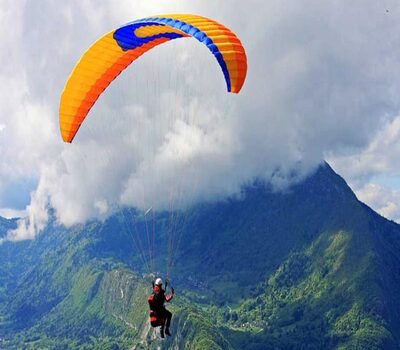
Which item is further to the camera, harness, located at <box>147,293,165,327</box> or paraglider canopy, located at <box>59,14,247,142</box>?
paraglider canopy, located at <box>59,14,247,142</box>

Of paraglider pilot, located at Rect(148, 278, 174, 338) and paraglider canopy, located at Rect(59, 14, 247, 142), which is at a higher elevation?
paraglider canopy, located at Rect(59, 14, 247, 142)

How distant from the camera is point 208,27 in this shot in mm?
39312

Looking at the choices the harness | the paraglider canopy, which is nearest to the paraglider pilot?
the harness

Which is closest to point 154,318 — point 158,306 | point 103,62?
point 158,306

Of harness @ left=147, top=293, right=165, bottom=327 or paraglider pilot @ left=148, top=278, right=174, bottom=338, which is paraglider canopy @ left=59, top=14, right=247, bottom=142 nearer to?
paraglider pilot @ left=148, top=278, right=174, bottom=338

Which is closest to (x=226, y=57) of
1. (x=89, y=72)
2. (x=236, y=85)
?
(x=236, y=85)

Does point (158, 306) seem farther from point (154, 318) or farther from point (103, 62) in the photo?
point (103, 62)

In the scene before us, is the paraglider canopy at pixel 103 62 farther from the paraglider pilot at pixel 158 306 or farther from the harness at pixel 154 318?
the harness at pixel 154 318

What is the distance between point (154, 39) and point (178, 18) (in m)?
5.01

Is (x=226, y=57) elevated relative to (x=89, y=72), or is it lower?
lower

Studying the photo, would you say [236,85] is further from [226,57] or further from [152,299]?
[152,299]

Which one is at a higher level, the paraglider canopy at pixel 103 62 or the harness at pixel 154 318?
the paraglider canopy at pixel 103 62

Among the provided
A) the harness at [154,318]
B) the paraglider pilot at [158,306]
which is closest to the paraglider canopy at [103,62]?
the paraglider pilot at [158,306]

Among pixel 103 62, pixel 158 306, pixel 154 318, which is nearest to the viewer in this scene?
pixel 154 318
